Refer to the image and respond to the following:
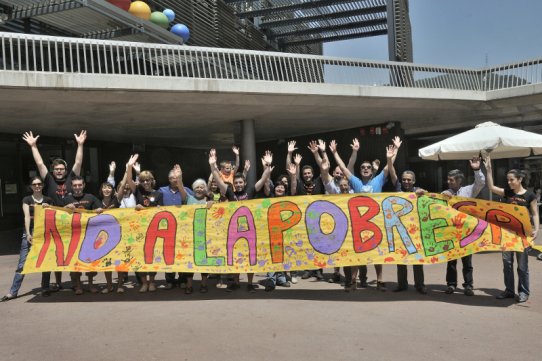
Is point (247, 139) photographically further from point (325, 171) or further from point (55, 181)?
point (55, 181)

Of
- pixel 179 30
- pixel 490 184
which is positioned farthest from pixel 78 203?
pixel 179 30

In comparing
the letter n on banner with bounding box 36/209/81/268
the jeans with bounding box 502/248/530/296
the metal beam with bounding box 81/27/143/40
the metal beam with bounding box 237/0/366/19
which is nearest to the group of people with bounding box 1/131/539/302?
the letter n on banner with bounding box 36/209/81/268

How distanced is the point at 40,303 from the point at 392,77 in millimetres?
10945

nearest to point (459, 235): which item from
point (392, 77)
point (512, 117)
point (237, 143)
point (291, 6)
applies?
point (392, 77)

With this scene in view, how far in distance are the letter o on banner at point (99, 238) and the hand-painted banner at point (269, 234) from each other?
0.04 feet

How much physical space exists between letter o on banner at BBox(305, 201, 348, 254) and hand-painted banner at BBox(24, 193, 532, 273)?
0.04ft

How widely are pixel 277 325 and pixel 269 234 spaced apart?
1516mm

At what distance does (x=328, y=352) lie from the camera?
3.75m

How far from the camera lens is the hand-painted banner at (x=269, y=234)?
17.9 ft

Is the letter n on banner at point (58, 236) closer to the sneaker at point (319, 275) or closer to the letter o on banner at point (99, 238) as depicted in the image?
the letter o on banner at point (99, 238)

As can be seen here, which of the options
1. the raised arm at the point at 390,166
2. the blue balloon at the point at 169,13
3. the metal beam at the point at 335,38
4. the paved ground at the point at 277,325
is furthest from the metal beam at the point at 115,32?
the metal beam at the point at 335,38

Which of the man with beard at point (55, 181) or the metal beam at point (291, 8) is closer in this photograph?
the man with beard at point (55, 181)

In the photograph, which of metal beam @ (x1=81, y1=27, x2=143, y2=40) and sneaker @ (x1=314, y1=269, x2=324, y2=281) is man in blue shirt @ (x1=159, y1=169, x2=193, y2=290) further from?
metal beam @ (x1=81, y1=27, x2=143, y2=40)

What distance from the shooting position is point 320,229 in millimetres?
5719
